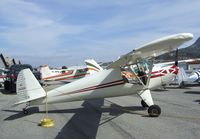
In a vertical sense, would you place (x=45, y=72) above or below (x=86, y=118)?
above

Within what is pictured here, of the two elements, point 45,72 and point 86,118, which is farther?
point 45,72

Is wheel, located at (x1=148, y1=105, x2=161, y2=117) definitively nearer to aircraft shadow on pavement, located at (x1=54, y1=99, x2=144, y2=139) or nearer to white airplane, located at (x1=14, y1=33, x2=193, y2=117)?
white airplane, located at (x1=14, y1=33, x2=193, y2=117)

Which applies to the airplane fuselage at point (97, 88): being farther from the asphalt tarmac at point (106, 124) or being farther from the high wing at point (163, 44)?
the high wing at point (163, 44)

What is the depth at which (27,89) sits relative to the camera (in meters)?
9.37

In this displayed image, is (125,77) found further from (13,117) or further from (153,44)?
(13,117)

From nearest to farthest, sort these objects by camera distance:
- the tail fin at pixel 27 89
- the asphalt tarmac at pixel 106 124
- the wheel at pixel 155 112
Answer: the asphalt tarmac at pixel 106 124, the wheel at pixel 155 112, the tail fin at pixel 27 89

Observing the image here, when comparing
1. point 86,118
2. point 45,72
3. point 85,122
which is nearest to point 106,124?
point 85,122

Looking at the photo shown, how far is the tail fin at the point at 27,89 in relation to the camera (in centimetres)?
934

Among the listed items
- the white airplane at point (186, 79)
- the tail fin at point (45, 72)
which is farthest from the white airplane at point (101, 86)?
the tail fin at point (45, 72)

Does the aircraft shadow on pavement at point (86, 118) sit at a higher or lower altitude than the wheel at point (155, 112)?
lower

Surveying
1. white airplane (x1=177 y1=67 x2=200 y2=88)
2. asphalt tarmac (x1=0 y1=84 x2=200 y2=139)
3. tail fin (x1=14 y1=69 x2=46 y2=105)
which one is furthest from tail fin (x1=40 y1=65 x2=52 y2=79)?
tail fin (x1=14 y1=69 x2=46 y2=105)

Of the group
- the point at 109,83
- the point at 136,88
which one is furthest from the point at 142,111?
the point at 109,83

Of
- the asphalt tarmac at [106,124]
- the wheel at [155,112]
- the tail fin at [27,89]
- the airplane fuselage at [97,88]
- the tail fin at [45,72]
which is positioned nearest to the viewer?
the asphalt tarmac at [106,124]

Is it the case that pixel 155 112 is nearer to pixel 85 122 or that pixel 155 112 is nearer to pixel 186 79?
pixel 85 122
